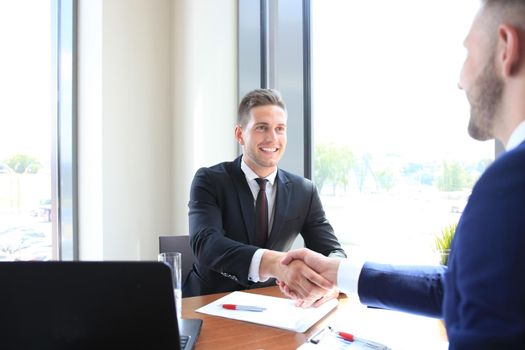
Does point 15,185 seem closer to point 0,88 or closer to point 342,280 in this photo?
point 0,88

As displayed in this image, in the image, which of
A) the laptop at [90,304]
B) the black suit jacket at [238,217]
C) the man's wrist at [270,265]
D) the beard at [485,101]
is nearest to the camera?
the laptop at [90,304]

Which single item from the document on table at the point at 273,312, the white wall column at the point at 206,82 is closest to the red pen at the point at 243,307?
the document on table at the point at 273,312

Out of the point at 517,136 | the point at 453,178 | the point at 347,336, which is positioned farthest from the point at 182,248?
the point at 517,136

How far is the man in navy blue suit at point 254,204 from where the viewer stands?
1.98 m

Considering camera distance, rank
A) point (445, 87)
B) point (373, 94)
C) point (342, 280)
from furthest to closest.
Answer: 1. point (373, 94)
2. point (445, 87)
3. point (342, 280)

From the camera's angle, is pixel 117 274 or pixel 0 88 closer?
pixel 117 274

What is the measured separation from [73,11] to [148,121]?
102cm

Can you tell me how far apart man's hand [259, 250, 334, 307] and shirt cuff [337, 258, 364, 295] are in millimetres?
86

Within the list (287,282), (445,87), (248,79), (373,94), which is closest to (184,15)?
(248,79)

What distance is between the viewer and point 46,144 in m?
3.26

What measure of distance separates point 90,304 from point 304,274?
2.86 feet

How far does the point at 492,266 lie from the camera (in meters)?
0.64

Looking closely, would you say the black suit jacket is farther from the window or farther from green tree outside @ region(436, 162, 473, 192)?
the window

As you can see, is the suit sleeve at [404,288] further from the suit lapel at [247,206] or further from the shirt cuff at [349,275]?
the suit lapel at [247,206]
